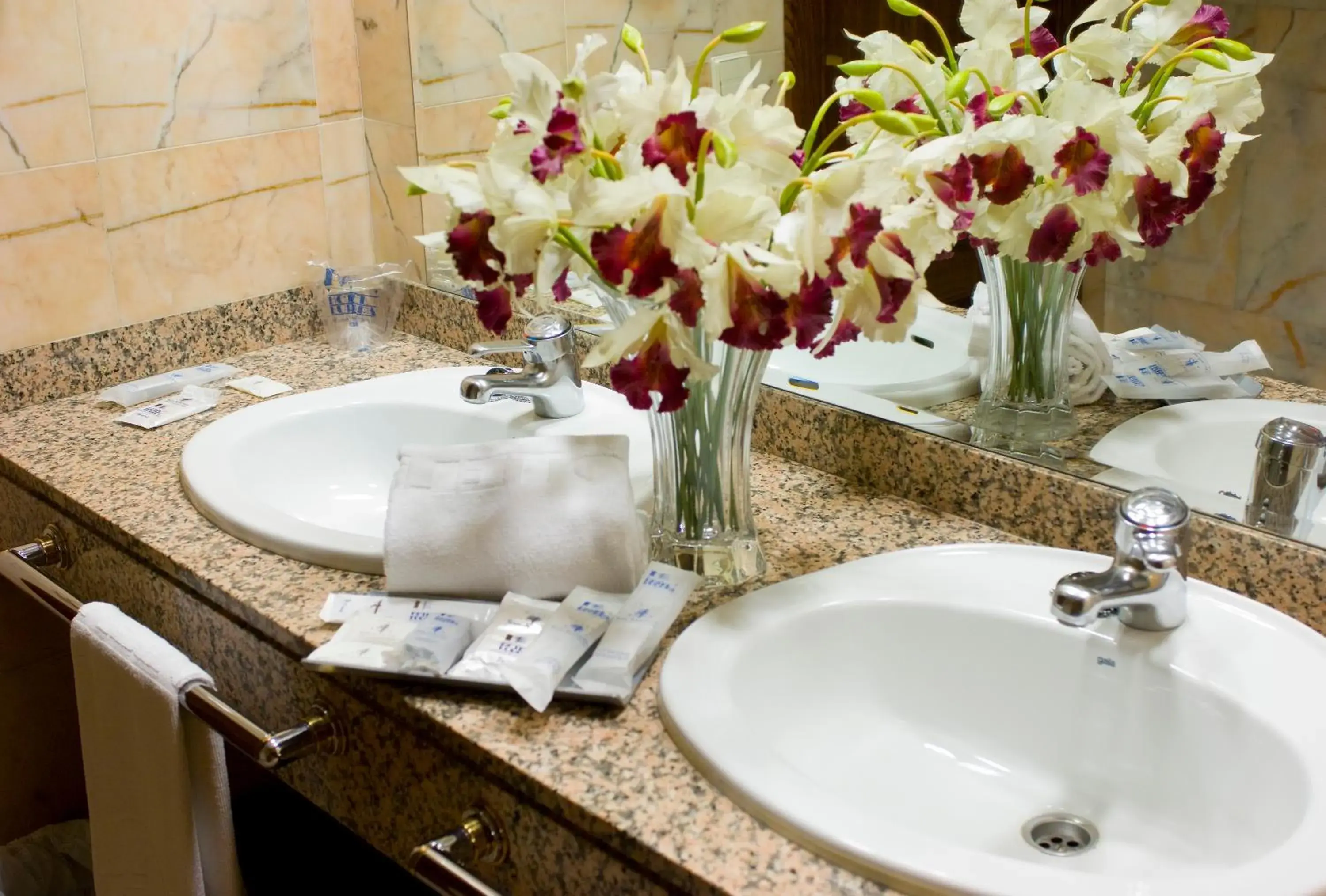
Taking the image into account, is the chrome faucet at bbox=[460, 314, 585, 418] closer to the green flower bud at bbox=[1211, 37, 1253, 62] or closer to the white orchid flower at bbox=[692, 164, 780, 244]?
the white orchid flower at bbox=[692, 164, 780, 244]

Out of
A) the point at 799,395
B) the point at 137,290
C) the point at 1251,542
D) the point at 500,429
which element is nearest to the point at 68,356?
the point at 137,290

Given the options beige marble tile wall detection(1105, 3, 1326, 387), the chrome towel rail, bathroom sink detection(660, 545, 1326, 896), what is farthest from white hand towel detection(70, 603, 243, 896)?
beige marble tile wall detection(1105, 3, 1326, 387)

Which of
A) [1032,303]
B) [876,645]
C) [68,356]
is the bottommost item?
[876,645]

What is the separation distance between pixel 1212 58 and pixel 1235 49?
23 mm

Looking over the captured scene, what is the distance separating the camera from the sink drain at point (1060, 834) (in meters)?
0.98

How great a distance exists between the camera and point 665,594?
3.53 ft

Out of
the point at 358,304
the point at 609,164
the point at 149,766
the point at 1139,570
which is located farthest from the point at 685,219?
the point at 358,304

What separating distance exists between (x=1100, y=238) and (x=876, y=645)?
397mm

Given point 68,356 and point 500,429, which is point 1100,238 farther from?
point 68,356

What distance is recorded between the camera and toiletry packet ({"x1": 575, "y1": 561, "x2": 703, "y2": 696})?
1.00 meters

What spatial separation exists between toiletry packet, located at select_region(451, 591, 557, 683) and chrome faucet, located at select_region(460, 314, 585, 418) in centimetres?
38

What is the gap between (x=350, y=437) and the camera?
1.60 meters

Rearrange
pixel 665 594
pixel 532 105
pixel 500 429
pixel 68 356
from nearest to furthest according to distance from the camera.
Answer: pixel 532 105 < pixel 665 594 < pixel 500 429 < pixel 68 356

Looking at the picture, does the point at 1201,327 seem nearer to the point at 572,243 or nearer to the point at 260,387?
the point at 572,243
